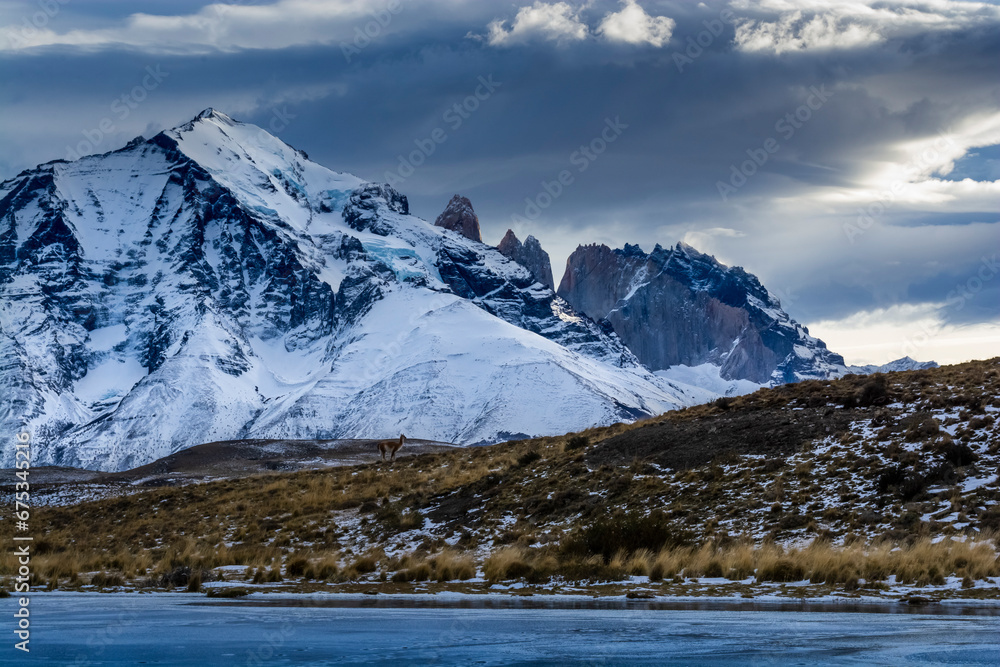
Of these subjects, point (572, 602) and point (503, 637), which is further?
point (572, 602)

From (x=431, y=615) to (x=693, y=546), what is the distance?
38.0ft

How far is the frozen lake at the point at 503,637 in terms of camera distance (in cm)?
1230

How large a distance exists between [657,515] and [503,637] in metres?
16.1

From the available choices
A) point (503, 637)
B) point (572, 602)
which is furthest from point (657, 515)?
point (503, 637)

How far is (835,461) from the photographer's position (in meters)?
33.7

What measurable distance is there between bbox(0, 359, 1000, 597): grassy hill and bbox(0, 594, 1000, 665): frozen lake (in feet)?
15.8

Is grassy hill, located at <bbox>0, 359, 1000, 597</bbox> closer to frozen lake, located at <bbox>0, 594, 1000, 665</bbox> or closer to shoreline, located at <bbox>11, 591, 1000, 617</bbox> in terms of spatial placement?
shoreline, located at <bbox>11, 591, 1000, 617</bbox>

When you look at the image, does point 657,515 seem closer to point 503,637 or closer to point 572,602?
point 572,602

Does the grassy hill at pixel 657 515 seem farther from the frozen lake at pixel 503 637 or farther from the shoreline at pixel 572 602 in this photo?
the frozen lake at pixel 503 637

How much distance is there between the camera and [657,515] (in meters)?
29.7

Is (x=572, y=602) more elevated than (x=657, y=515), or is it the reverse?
(x=657, y=515)

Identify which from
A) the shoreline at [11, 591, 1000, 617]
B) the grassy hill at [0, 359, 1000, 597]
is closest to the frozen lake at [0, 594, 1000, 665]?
the shoreline at [11, 591, 1000, 617]

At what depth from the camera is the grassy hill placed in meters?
24.0

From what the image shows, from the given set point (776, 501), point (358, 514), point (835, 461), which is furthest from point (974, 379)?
point (358, 514)
